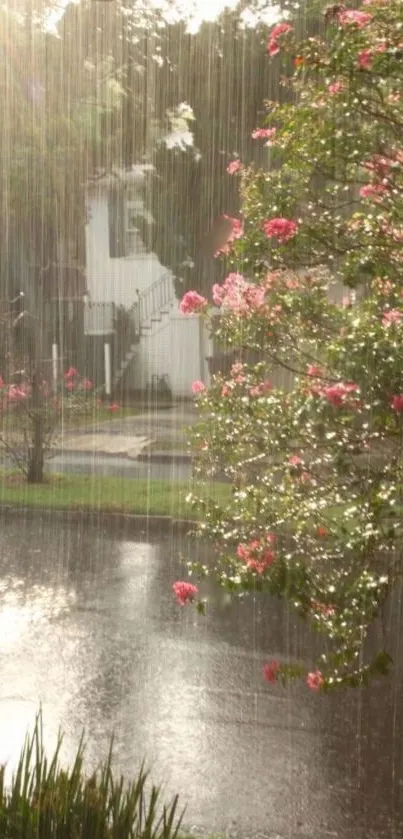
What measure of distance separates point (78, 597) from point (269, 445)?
10.2 feet

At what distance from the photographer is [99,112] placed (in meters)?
10.4

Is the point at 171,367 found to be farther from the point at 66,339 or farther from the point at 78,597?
the point at 78,597

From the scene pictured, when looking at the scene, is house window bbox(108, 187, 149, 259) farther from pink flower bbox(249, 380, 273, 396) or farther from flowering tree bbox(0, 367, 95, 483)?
pink flower bbox(249, 380, 273, 396)

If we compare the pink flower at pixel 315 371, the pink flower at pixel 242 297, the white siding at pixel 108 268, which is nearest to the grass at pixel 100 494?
the pink flower at pixel 242 297

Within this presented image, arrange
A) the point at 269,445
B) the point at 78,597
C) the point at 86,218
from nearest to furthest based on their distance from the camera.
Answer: the point at 269,445
the point at 78,597
the point at 86,218

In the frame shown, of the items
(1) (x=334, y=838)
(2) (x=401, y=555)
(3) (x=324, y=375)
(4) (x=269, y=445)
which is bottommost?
(1) (x=334, y=838)

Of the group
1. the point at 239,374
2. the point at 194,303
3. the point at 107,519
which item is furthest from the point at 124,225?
the point at 239,374

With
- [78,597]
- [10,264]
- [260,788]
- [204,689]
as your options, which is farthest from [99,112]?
[260,788]

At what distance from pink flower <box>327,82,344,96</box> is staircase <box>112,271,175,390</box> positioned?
38.0ft

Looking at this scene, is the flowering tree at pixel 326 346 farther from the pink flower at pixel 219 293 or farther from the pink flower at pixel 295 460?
the pink flower at pixel 219 293

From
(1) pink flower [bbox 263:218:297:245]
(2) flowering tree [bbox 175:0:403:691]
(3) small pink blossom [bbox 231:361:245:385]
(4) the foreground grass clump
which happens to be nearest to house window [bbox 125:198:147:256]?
(3) small pink blossom [bbox 231:361:245:385]

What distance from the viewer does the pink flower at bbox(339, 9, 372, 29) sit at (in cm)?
297

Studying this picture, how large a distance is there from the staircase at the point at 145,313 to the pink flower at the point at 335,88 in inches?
455

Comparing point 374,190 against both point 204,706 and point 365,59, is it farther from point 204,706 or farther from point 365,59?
point 204,706
